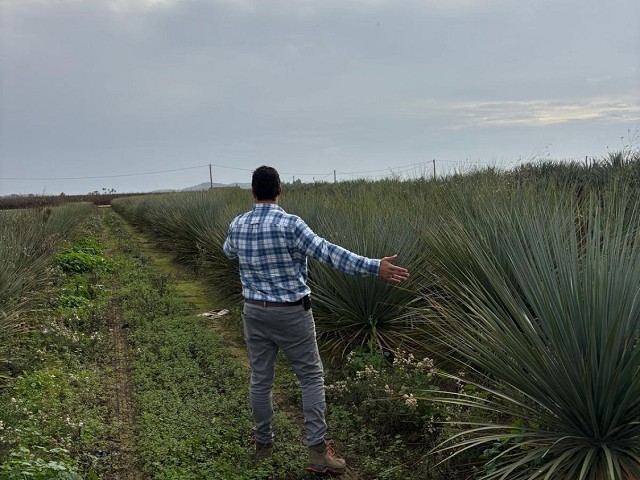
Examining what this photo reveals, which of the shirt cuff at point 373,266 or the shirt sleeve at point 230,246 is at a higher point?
the shirt sleeve at point 230,246

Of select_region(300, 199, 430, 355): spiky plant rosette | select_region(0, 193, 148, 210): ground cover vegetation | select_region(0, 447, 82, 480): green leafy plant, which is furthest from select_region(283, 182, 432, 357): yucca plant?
select_region(0, 193, 148, 210): ground cover vegetation

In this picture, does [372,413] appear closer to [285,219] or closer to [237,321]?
[285,219]

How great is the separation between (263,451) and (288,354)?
758 mm

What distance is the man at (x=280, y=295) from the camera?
3498 millimetres

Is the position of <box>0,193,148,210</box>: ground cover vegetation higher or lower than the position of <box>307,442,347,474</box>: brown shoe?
higher

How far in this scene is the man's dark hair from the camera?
140 inches

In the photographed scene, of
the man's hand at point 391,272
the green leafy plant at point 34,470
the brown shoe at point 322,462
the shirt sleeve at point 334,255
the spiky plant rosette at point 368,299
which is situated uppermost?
the shirt sleeve at point 334,255

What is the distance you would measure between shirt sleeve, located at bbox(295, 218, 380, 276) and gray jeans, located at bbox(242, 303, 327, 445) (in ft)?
1.31

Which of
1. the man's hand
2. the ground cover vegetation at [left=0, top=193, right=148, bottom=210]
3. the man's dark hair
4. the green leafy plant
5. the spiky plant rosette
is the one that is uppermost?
the ground cover vegetation at [left=0, top=193, right=148, bottom=210]

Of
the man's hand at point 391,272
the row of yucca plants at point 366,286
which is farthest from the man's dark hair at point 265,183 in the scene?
the row of yucca plants at point 366,286

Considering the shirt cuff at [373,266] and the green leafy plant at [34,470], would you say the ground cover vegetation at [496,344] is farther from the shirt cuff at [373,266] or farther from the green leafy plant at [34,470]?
the green leafy plant at [34,470]

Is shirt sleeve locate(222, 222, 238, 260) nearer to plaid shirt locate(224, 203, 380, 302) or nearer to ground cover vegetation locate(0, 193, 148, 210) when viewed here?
plaid shirt locate(224, 203, 380, 302)

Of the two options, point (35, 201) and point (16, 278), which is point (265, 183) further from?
point (35, 201)

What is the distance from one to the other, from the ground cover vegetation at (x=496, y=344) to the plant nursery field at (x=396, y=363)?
0.02 meters
